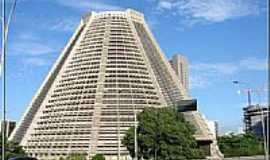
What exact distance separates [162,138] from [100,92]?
69252 millimetres

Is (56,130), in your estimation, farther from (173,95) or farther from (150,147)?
(150,147)

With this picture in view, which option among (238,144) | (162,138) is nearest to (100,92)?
(238,144)

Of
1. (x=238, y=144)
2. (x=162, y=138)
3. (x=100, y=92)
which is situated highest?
(x=100, y=92)

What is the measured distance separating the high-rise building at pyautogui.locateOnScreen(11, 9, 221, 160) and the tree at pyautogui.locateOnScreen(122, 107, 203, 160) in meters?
44.8

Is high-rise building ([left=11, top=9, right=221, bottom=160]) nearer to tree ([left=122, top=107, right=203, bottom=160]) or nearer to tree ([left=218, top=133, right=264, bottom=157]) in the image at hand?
tree ([left=218, top=133, right=264, bottom=157])

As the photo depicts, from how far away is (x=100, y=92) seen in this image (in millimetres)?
136625

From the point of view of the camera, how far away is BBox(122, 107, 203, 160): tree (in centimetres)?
6831

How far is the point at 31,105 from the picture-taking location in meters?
150

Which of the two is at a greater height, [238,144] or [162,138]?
[162,138]

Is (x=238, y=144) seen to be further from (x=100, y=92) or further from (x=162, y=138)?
(x=162, y=138)

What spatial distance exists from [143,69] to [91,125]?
2701 centimetres

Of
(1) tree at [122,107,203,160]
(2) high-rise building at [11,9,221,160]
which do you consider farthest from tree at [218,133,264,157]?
(1) tree at [122,107,203,160]

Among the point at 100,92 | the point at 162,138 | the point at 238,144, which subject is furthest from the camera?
the point at 100,92

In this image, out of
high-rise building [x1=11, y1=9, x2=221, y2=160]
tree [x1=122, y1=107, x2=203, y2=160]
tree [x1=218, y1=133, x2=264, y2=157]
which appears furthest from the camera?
high-rise building [x1=11, y1=9, x2=221, y2=160]
